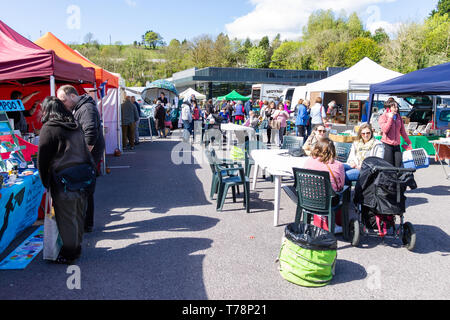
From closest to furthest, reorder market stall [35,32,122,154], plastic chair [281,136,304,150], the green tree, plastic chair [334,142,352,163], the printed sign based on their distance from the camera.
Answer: the printed sign → plastic chair [334,142,352,163] → plastic chair [281,136,304,150] → market stall [35,32,122,154] → the green tree

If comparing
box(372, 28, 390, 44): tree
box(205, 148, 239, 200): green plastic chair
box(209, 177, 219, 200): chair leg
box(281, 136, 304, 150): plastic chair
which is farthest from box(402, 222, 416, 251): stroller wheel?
box(372, 28, 390, 44): tree

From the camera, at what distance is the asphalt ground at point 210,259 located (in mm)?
3229

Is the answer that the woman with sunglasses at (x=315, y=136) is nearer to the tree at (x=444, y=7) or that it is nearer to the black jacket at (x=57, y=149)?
the black jacket at (x=57, y=149)

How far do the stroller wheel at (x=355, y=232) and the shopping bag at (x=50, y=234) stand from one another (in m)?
3.39

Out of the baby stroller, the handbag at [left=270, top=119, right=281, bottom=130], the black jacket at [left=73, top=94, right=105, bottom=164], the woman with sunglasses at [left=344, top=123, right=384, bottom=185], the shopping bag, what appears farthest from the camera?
the handbag at [left=270, top=119, right=281, bottom=130]

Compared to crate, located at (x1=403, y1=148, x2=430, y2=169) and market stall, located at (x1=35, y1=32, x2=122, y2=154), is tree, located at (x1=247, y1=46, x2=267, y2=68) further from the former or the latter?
crate, located at (x1=403, y1=148, x2=430, y2=169)

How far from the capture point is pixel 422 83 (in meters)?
9.21

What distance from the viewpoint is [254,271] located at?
11.9 ft

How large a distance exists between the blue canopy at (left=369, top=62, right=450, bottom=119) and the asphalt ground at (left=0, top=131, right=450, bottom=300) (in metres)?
3.61

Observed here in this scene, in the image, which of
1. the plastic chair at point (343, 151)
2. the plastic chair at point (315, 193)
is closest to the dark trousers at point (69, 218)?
the plastic chair at point (315, 193)

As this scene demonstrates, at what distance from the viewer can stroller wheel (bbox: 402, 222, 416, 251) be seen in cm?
416
